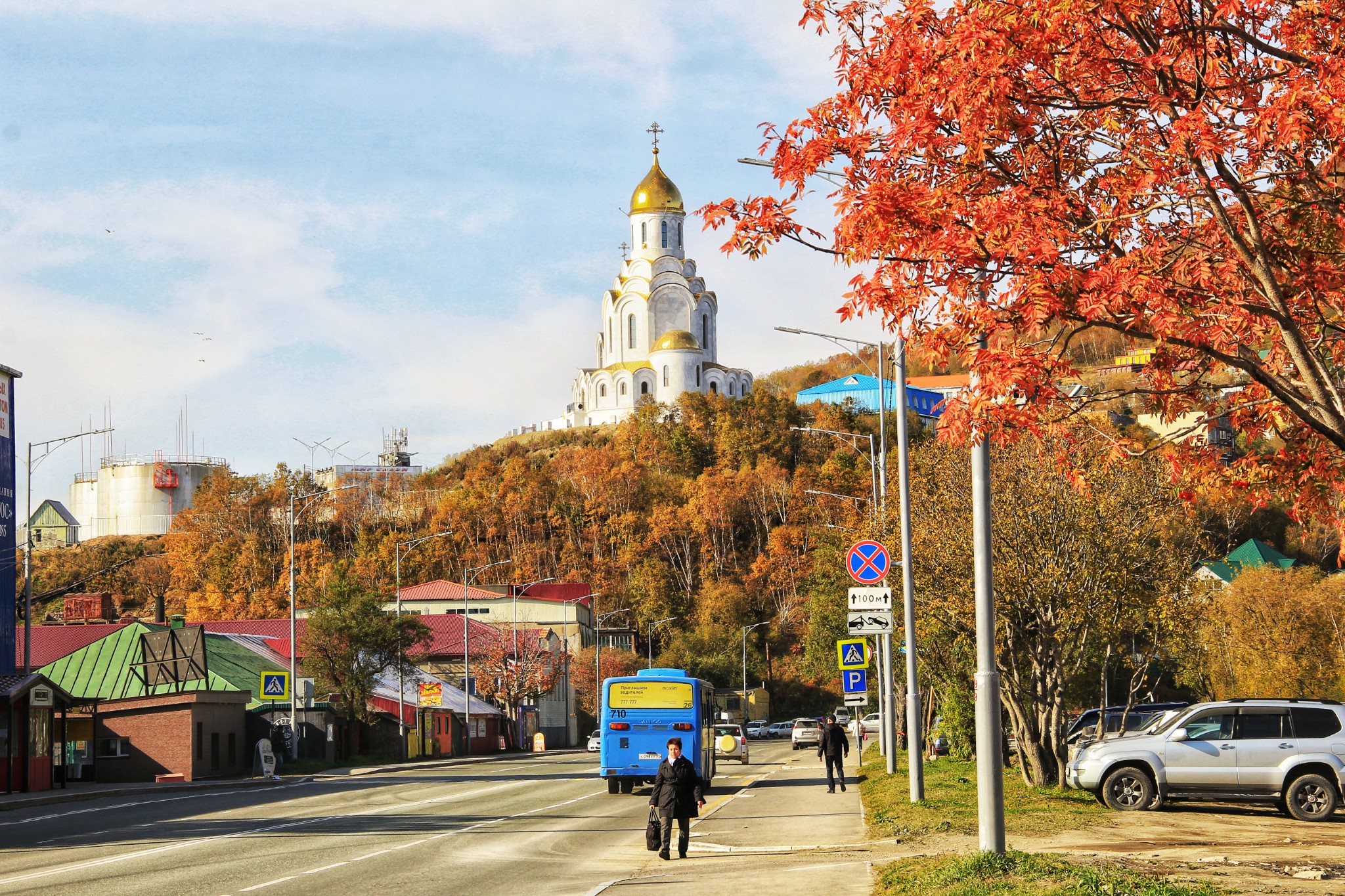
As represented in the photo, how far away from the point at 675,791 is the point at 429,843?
4.88 m

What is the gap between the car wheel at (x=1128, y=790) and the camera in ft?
71.4

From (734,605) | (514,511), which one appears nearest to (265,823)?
(734,605)

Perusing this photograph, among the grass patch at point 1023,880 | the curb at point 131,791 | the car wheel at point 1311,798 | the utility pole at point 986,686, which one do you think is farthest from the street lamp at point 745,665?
the utility pole at point 986,686

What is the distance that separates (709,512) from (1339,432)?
110536mm

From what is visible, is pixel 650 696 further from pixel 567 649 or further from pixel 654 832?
pixel 567 649

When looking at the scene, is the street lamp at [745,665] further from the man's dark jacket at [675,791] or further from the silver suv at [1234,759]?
the man's dark jacket at [675,791]

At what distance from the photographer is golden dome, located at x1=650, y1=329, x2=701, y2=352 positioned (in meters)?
142

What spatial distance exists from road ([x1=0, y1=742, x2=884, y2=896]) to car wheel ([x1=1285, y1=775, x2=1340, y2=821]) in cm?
662

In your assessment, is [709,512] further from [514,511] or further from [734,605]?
[514,511]

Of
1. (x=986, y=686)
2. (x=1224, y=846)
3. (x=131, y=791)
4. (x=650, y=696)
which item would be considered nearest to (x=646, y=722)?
(x=650, y=696)

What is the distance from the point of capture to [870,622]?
23.7 metres

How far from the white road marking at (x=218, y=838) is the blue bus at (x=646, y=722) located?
3.63 m

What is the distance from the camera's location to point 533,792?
33.9 m

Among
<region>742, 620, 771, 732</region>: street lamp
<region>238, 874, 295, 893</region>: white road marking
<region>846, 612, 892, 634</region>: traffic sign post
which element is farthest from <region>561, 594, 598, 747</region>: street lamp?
<region>238, 874, 295, 893</region>: white road marking
